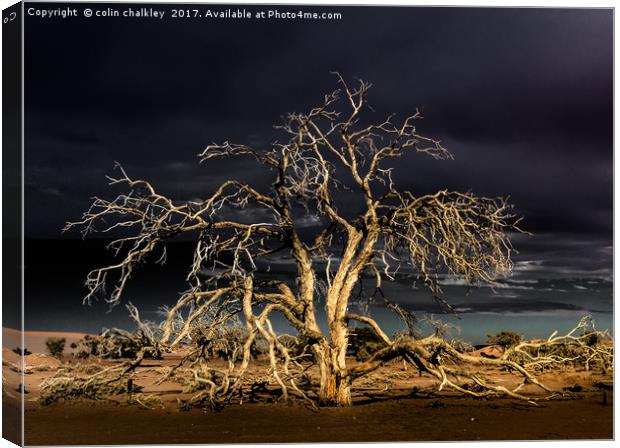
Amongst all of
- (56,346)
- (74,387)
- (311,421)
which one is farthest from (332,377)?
(56,346)

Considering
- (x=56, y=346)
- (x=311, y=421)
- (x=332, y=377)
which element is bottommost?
(x=311, y=421)

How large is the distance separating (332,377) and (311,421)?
1.07 metres

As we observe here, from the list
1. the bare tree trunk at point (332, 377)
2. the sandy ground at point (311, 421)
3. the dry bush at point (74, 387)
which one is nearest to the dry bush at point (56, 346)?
the sandy ground at point (311, 421)

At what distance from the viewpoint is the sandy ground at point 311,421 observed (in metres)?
11.5

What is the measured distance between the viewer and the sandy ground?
1153cm

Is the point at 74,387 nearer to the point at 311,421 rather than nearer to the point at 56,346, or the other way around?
the point at 311,421

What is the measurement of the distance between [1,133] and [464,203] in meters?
5.86

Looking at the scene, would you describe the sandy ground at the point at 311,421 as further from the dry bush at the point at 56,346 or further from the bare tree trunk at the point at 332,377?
the dry bush at the point at 56,346

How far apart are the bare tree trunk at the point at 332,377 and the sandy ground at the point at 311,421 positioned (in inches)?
9.5

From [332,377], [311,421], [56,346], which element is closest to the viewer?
[311,421]

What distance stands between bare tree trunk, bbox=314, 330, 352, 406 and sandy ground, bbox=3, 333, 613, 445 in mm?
240

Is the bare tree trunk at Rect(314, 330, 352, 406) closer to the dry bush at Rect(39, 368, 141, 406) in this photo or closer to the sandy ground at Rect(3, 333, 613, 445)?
the sandy ground at Rect(3, 333, 613, 445)

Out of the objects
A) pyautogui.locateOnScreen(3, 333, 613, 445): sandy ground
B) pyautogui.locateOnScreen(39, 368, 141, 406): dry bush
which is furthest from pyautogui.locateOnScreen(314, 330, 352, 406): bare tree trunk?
pyautogui.locateOnScreen(39, 368, 141, 406): dry bush

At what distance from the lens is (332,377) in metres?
12.9
